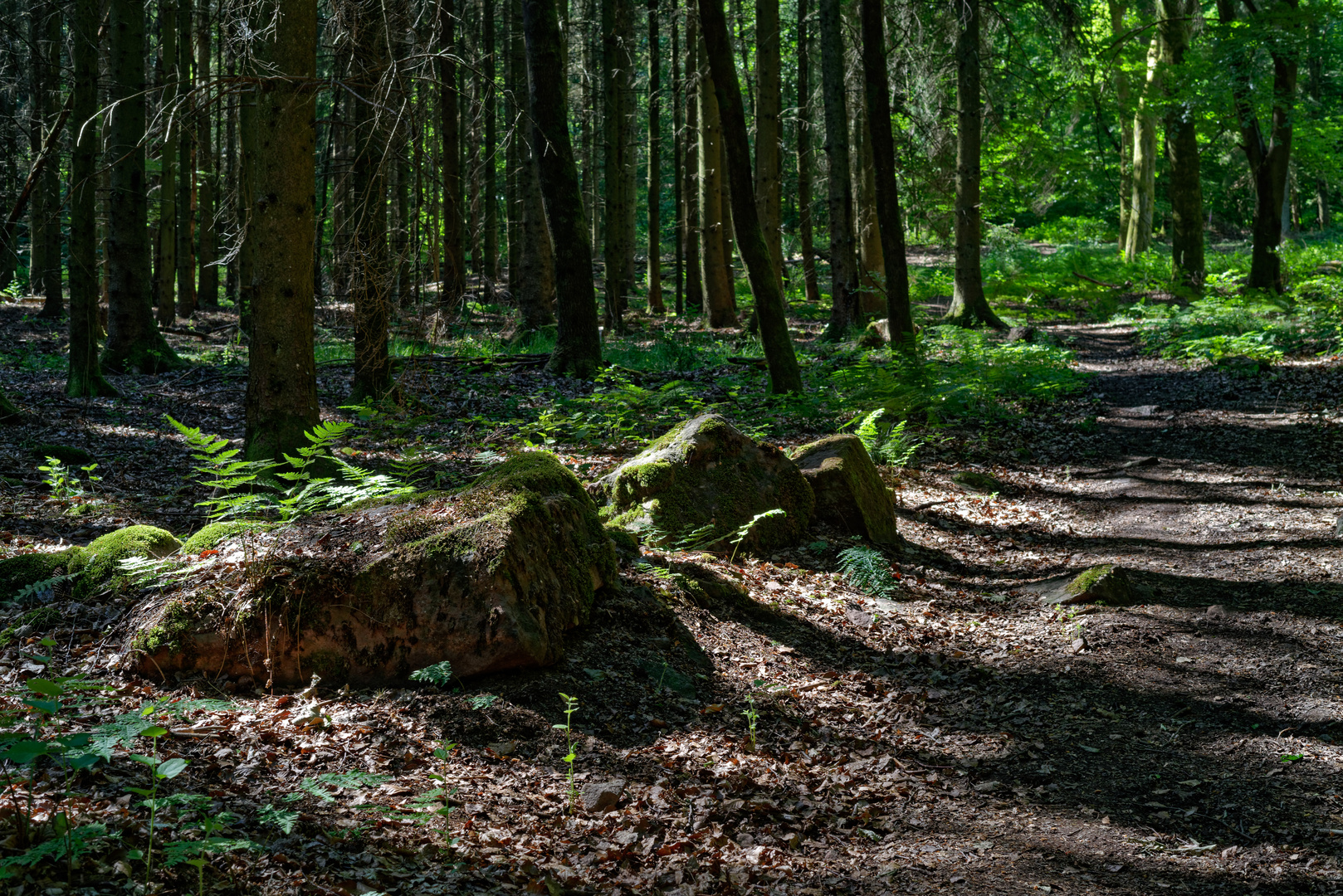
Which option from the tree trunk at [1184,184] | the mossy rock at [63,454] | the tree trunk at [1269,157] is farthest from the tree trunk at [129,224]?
the tree trunk at [1184,184]

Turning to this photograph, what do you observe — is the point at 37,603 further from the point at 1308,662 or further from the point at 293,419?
the point at 1308,662

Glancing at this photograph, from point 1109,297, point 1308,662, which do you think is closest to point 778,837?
point 1308,662

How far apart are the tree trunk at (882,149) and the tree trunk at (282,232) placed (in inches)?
322

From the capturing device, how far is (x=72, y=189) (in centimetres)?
972

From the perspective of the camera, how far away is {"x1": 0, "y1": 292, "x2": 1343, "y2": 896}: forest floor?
10.5 ft

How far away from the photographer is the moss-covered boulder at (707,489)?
6.93 m

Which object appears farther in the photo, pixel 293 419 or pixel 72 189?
pixel 72 189

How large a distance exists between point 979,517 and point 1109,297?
17.3m

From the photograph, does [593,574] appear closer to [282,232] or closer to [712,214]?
[282,232]

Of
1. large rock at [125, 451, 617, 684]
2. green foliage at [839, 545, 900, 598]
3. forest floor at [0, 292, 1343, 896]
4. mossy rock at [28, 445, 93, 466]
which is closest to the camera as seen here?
forest floor at [0, 292, 1343, 896]

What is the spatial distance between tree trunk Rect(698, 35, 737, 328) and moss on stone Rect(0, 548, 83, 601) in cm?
1546

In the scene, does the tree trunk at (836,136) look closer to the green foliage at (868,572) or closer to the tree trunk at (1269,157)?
the tree trunk at (1269,157)

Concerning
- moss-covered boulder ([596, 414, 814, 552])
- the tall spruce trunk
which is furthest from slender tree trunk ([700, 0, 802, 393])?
the tall spruce trunk

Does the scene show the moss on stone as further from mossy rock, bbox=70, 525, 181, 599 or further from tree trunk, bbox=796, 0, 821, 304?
tree trunk, bbox=796, 0, 821, 304
